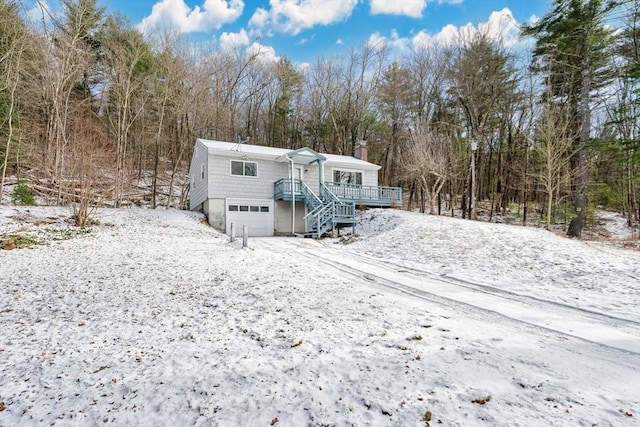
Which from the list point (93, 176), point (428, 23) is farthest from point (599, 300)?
point (428, 23)

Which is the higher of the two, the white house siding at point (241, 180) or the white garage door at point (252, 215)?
the white house siding at point (241, 180)

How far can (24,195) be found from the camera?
14.2 metres

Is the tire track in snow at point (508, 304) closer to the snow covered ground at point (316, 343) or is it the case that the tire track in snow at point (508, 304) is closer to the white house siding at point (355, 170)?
the snow covered ground at point (316, 343)

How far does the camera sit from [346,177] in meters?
19.0

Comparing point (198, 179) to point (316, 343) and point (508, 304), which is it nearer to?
point (316, 343)

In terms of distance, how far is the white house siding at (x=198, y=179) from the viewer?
16.2 m

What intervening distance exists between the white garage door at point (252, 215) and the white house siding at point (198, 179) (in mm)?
1763

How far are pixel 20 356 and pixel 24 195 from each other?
613 inches

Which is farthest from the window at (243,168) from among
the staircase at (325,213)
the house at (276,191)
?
the staircase at (325,213)

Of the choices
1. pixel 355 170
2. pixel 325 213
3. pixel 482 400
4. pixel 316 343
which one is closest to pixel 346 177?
pixel 355 170

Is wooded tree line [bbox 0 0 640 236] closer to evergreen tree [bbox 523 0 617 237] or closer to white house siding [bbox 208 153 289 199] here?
evergreen tree [bbox 523 0 617 237]

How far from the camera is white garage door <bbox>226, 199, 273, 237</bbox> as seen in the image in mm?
15938

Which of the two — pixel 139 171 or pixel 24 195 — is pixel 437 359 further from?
pixel 139 171

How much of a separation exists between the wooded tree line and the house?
14.5ft
